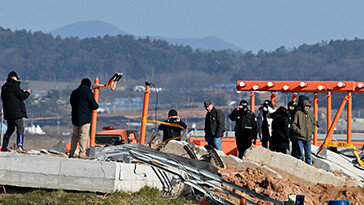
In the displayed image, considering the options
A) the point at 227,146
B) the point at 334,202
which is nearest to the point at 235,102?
the point at 227,146

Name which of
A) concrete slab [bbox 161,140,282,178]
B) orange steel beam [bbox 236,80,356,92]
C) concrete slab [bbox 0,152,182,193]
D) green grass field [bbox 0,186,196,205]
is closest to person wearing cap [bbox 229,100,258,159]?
concrete slab [bbox 161,140,282,178]

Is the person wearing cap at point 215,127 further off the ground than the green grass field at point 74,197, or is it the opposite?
the person wearing cap at point 215,127

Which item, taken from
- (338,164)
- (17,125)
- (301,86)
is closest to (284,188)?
(17,125)

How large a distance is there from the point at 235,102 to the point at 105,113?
34003 millimetres

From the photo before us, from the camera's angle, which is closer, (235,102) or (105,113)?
(105,113)

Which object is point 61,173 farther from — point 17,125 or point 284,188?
point 284,188

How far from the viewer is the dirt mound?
13898mm

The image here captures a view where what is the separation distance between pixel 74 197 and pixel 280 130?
272 inches

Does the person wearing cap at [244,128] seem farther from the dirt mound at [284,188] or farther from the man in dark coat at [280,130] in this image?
the dirt mound at [284,188]

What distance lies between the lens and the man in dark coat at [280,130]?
57.9 ft

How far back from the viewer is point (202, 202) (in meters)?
12.0

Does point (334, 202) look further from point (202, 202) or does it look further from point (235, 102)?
point (235, 102)

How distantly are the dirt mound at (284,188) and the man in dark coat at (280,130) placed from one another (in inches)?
73.6

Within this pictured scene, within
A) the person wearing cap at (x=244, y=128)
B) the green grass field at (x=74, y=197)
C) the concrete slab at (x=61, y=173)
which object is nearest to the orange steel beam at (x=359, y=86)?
the person wearing cap at (x=244, y=128)
